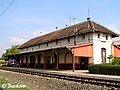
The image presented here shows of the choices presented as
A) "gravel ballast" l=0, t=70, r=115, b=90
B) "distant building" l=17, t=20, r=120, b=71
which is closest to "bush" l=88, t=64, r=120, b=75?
"distant building" l=17, t=20, r=120, b=71

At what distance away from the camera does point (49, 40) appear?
42.7 metres

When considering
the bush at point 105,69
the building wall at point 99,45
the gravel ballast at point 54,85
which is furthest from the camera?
the building wall at point 99,45

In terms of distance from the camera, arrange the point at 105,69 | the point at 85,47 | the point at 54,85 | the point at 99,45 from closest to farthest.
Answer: the point at 54,85, the point at 105,69, the point at 85,47, the point at 99,45

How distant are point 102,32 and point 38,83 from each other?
58.0ft

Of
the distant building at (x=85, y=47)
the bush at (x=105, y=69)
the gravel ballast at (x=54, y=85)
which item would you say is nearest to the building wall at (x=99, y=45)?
the distant building at (x=85, y=47)

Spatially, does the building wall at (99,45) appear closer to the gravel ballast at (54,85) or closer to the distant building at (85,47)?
the distant building at (85,47)

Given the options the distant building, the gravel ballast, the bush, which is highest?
the distant building

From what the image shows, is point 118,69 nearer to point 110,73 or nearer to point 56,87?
point 110,73

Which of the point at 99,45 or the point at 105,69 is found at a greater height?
the point at 99,45

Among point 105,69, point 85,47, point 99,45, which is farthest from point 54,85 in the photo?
point 99,45

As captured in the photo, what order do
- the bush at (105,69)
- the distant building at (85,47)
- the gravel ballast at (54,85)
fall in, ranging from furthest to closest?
the distant building at (85,47)
the bush at (105,69)
the gravel ballast at (54,85)

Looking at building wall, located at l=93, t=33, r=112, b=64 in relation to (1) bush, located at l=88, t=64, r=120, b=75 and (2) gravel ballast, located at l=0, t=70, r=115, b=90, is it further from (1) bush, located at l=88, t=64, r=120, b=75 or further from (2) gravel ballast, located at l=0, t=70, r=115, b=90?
(2) gravel ballast, located at l=0, t=70, r=115, b=90

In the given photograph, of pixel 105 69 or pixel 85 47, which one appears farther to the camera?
pixel 85 47

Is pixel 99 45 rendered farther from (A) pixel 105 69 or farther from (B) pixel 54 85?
(B) pixel 54 85
